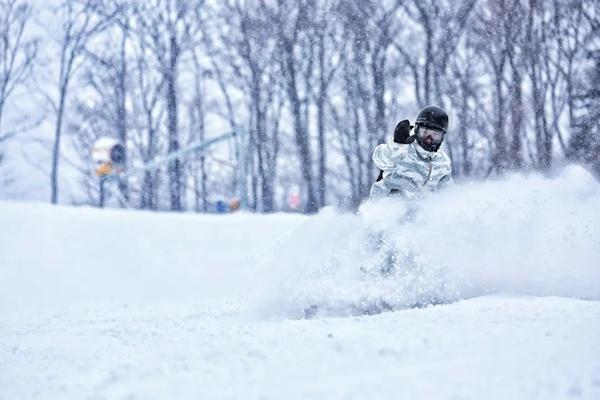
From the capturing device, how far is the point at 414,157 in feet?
20.8

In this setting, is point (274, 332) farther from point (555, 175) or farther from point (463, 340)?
point (555, 175)

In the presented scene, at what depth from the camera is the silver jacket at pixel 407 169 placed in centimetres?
634

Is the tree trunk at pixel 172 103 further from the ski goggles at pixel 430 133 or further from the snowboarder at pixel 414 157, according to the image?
the ski goggles at pixel 430 133

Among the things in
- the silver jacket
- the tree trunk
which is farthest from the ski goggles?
the tree trunk

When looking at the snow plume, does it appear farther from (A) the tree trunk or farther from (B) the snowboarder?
(A) the tree trunk

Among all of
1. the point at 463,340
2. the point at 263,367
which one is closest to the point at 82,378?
the point at 263,367

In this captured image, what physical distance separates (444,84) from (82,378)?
20827mm

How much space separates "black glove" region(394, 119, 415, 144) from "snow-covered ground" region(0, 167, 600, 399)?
0.61m

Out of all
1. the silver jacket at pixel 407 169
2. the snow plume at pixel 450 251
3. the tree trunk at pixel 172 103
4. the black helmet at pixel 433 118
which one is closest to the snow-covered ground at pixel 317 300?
the snow plume at pixel 450 251

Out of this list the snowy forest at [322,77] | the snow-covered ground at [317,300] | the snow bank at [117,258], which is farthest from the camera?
the snowy forest at [322,77]

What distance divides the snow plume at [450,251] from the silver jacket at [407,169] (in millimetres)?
273

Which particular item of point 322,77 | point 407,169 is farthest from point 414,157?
point 322,77

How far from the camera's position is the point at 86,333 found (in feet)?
15.8

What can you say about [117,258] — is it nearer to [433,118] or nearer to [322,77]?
[433,118]
